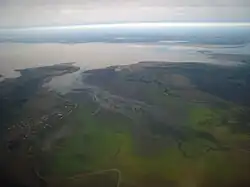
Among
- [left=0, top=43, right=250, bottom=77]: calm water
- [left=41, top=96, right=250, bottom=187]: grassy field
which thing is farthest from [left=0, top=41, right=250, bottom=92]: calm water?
[left=41, top=96, right=250, bottom=187]: grassy field

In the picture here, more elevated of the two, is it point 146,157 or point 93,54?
point 93,54

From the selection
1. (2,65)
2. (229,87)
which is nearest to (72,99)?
(2,65)

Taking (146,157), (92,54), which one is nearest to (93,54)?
(92,54)

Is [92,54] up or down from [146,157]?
up

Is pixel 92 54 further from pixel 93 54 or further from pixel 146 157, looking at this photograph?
pixel 146 157

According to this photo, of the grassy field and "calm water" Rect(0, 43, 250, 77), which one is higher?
"calm water" Rect(0, 43, 250, 77)

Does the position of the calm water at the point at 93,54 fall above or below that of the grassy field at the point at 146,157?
above

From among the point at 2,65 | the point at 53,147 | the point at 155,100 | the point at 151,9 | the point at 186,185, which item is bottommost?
the point at 186,185

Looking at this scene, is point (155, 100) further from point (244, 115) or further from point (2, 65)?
point (2, 65)

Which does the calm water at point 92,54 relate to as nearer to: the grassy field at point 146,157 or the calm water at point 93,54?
the calm water at point 93,54

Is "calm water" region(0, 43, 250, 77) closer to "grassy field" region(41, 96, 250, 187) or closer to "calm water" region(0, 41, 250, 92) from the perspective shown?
"calm water" region(0, 41, 250, 92)

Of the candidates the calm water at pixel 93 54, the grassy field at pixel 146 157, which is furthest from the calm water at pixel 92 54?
the grassy field at pixel 146 157
